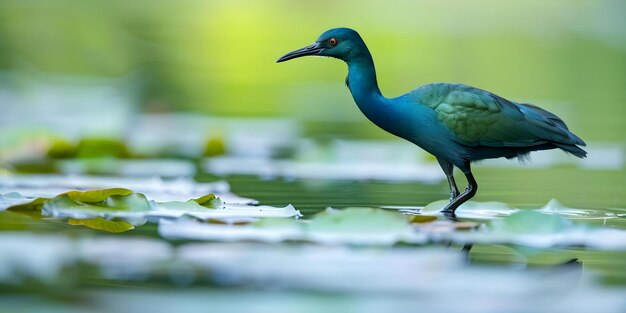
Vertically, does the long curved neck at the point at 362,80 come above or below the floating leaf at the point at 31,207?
above

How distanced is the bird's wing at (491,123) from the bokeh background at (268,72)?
720 mm

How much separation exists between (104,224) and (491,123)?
2209 millimetres

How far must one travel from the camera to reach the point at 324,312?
4.02 m

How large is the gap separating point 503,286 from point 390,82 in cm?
1299

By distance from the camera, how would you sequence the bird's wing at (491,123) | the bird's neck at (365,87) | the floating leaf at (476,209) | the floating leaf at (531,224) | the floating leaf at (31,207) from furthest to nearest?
the bird's neck at (365,87) < the bird's wing at (491,123) < the floating leaf at (476,209) < the floating leaf at (31,207) < the floating leaf at (531,224)

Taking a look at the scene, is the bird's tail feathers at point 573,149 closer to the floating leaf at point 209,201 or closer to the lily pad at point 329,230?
the lily pad at point 329,230

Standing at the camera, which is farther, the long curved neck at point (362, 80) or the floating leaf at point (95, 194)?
the long curved neck at point (362, 80)

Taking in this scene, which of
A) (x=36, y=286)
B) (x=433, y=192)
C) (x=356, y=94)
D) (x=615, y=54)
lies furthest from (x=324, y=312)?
(x=615, y=54)

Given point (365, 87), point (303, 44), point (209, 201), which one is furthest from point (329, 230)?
point (303, 44)

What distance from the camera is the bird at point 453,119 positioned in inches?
275

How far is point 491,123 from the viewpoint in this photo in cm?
699

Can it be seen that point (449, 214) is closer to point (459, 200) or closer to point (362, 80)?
point (459, 200)

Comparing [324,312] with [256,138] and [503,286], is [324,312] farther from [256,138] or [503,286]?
[256,138]

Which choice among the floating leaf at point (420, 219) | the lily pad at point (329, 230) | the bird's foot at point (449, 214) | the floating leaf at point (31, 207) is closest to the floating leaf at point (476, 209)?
the bird's foot at point (449, 214)
